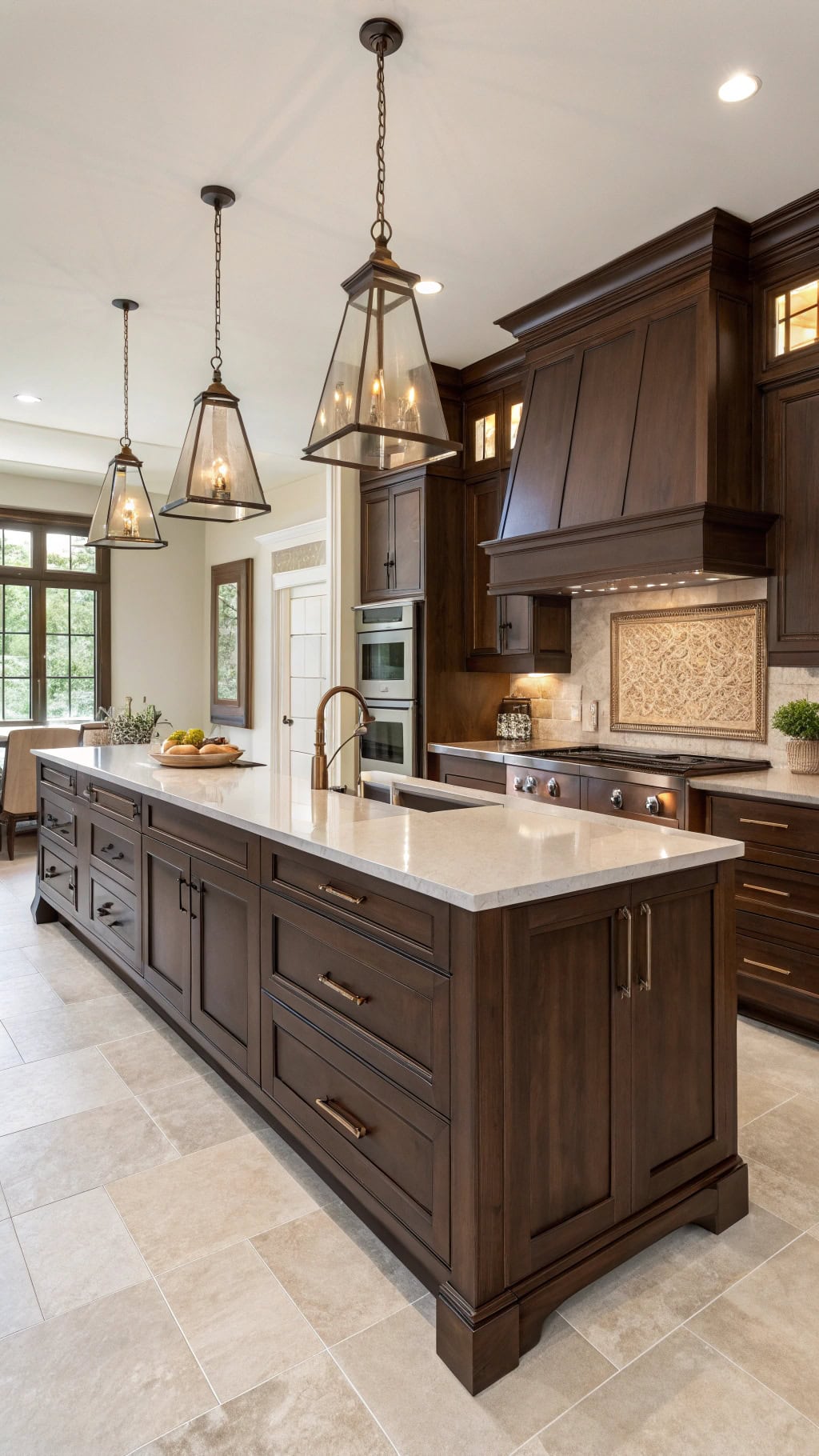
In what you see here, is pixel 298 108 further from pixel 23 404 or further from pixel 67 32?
pixel 23 404

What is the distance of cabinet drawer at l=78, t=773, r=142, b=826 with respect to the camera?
308cm

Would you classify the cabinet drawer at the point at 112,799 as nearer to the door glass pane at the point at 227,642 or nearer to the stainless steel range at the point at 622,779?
the stainless steel range at the point at 622,779

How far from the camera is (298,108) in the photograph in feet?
8.32

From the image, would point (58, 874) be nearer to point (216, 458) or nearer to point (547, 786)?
point (216, 458)

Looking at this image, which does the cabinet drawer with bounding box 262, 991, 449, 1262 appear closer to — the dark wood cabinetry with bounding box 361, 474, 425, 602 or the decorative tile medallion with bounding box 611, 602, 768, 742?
the decorative tile medallion with bounding box 611, 602, 768, 742

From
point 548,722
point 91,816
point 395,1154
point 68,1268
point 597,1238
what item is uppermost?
point 548,722

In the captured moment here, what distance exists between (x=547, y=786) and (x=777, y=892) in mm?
1192

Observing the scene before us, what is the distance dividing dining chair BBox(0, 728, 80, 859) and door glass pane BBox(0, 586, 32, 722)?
1.64 m

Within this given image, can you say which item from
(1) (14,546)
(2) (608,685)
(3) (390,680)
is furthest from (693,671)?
(1) (14,546)

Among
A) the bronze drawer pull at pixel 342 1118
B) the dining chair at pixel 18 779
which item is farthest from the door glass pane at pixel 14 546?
the bronze drawer pull at pixel 342 1118

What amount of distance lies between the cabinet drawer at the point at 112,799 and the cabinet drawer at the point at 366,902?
1098 mm

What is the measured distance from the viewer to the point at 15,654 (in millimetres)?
7609

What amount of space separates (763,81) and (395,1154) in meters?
3.07

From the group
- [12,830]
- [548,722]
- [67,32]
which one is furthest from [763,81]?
[12,830]
